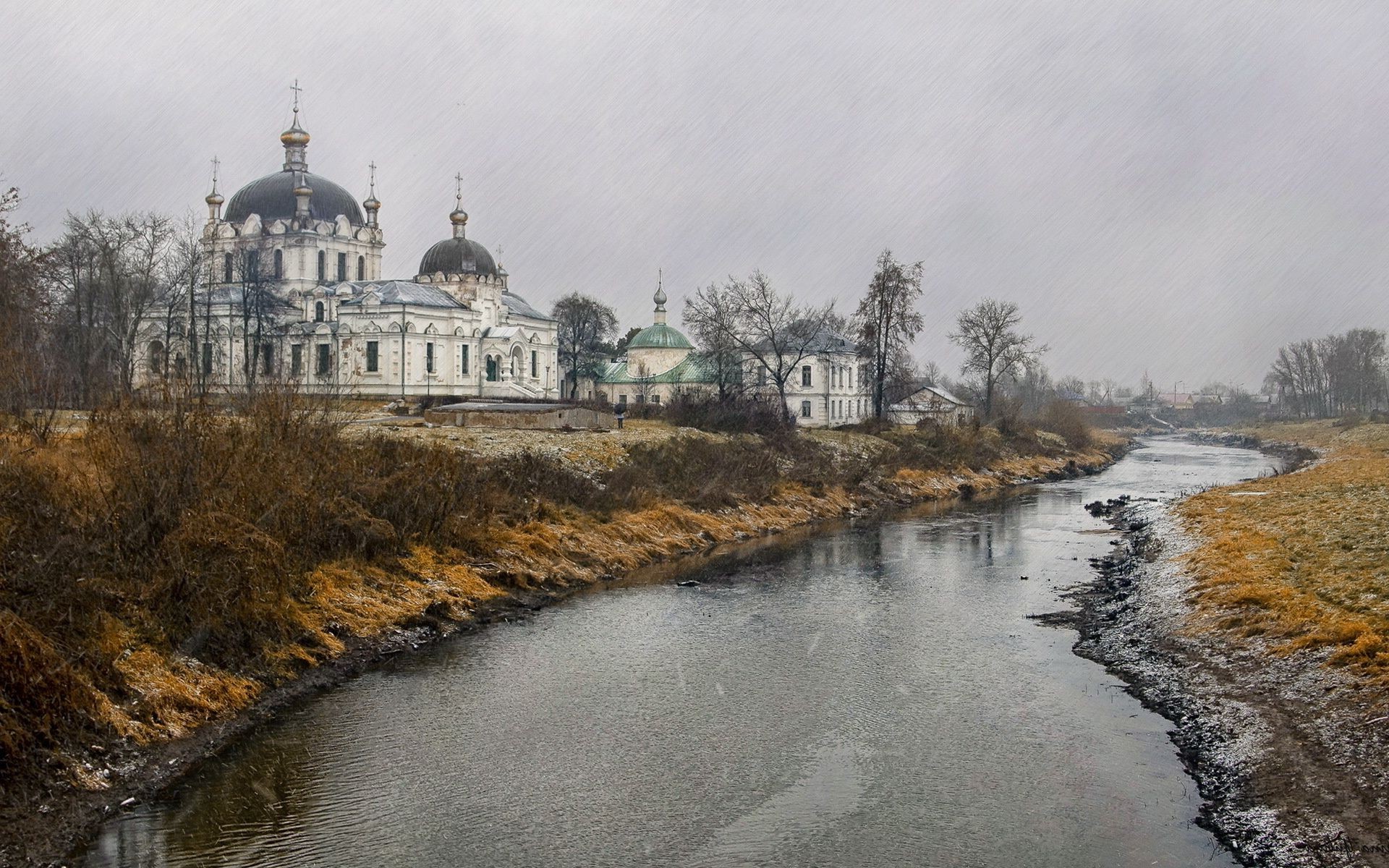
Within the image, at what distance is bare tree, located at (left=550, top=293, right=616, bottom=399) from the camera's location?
89.5m

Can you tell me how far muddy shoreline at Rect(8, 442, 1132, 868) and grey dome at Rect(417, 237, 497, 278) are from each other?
173 ft

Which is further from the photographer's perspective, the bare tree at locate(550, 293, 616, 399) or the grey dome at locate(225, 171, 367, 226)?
the bare tree at locate(550, 293, 616, 399)

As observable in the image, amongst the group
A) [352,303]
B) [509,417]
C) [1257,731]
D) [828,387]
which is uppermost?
[352,303]

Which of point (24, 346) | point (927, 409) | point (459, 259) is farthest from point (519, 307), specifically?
point (24, 346)

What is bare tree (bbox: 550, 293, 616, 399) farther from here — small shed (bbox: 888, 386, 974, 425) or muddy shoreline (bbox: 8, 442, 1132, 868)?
muddy shoreline (bbox: 8, 442, 1132, 868)

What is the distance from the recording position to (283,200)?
73.1 m

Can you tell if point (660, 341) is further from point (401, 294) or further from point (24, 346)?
point (24, 346)

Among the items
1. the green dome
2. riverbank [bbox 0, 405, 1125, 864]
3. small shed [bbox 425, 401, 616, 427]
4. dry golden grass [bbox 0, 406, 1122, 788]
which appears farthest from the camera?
the green dome

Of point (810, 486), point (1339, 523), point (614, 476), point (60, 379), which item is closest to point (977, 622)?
point (1339, 523)

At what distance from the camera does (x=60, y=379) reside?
63.8 feet

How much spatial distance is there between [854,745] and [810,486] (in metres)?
26.0

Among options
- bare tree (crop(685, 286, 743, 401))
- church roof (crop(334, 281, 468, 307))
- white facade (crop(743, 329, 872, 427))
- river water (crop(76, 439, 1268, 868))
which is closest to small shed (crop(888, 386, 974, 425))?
white facade (crop(743, 329, 872, 427))

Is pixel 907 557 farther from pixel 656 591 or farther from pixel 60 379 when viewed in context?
pixel 60 379

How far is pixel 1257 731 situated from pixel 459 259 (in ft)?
214
